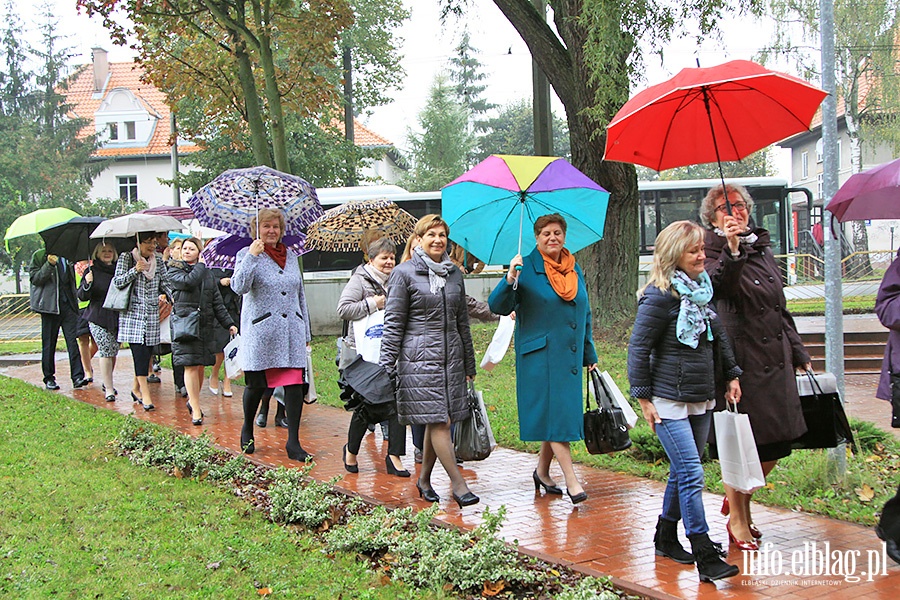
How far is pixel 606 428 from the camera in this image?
20.3ft

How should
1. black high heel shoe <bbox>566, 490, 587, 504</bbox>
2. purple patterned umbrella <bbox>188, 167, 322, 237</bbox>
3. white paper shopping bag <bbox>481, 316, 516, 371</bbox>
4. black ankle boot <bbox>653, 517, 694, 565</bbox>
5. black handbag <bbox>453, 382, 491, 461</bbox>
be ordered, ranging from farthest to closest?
purple patterned umbrella <bbox>188, 167, 322, 237</bbox> → white paper shopping bag <bbox>481, 316, 516, 371</bbox> → black handbag <bbox>453, 382, 491, 461</bbox> → black high heel shoe <bbox>566, 490, 587, 504</bbox> → black ankle boot <bbox>653, 517, 694, 565</bbox>

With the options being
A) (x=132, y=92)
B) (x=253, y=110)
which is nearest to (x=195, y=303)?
(x=253, y=110)

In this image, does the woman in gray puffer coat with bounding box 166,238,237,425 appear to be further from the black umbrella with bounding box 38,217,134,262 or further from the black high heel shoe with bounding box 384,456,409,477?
the black high heel shoe with bounding box 384,456,409,477

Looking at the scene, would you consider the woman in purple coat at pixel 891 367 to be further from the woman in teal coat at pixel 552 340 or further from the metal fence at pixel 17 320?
the metal fence at pixel 17 320

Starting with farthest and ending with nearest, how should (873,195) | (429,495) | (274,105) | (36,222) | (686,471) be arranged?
(274,105) → (36,222) → (429,495) → (873,195) → (686,471)

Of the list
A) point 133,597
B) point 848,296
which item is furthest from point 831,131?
point 848,296

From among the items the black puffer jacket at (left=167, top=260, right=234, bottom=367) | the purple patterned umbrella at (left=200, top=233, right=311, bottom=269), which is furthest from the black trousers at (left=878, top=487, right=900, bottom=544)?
the black puffer jacket at (left=167, top=260, right=234, bottom=367)

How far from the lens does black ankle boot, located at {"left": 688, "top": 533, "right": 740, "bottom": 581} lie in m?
4.73

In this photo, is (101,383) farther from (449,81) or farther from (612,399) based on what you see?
(449,81)

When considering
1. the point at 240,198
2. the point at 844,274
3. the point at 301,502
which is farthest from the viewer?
the point at 844,274

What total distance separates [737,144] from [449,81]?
172 ft

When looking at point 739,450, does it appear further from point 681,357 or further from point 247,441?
point 247,441

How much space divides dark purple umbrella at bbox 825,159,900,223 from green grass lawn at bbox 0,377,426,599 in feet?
11.3

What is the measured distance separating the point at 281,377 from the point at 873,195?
475cm
